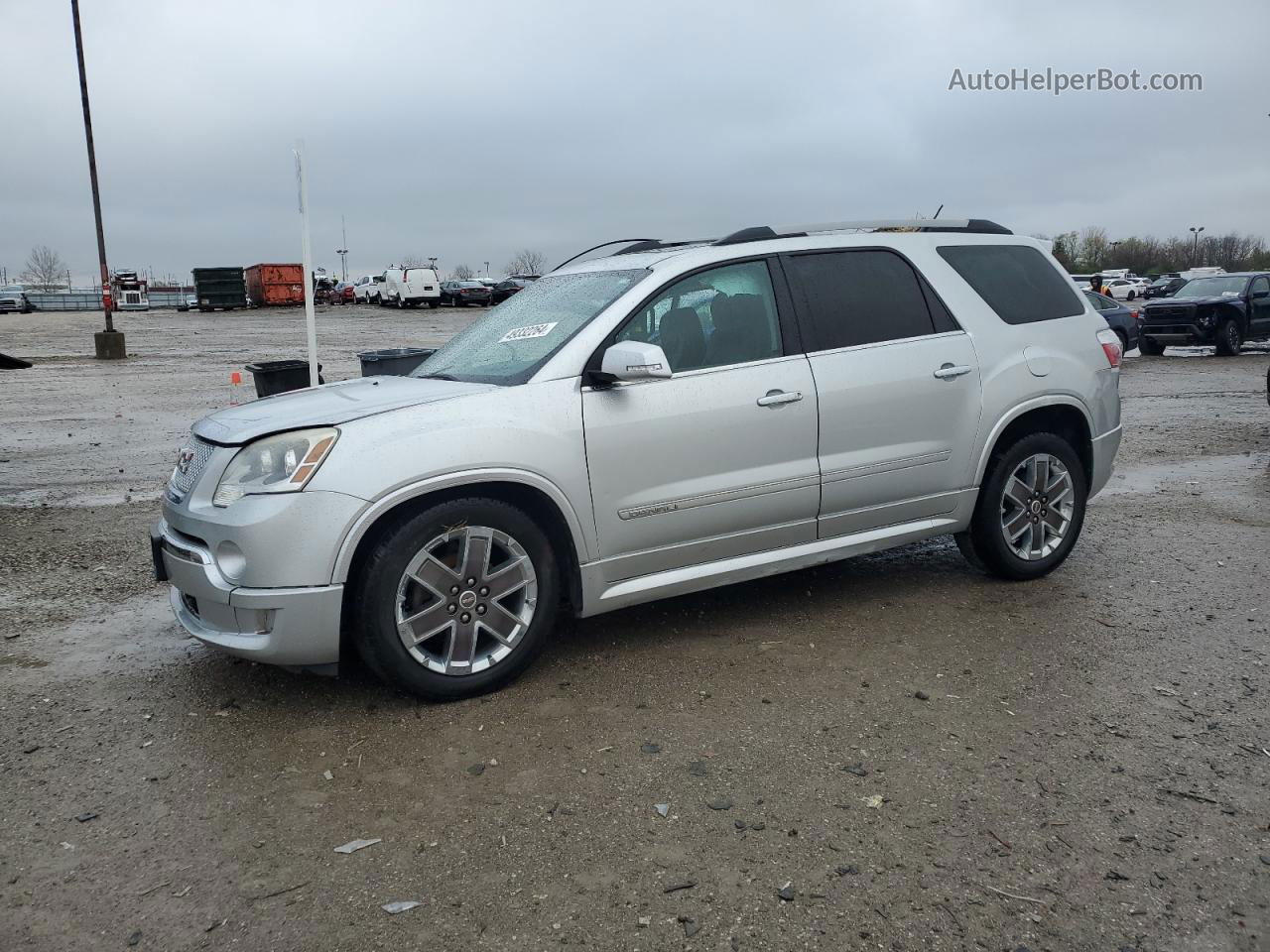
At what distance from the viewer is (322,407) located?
177 inches

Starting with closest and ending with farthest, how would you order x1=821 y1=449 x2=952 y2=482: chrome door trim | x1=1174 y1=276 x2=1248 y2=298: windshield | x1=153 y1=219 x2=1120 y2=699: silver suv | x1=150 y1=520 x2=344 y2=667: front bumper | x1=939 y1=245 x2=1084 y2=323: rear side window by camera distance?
x1=150 y1=520 x2=344 y2=667: front bumper
x1=153 y1=219 x2=1120 y2=699: silver suv
x1=821 y1=449 x2=952 y2=482: chrome door trim
x1=939 y1=245 x2=1084 y2=323: rear side window
x1=1174 y1=276 x2=1248 y2=298: windshield

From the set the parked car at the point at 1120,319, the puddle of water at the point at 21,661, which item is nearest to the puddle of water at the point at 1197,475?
the puddle of water at the point at 21,661

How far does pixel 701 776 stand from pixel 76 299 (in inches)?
4224

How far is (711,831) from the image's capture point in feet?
11.0

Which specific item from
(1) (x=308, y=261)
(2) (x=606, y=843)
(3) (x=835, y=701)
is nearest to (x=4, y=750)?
(2) (x=606, y=843)

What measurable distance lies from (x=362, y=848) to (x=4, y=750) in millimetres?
1654

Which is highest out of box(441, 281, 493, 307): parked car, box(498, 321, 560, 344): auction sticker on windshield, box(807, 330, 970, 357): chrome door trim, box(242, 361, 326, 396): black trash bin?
box(441, 281, 493, 307): parked car

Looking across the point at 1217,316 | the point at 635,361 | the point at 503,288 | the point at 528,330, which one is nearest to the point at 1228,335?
the point at 1217,316

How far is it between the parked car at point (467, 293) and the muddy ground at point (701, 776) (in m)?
49.9

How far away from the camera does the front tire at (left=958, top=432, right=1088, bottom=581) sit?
5680 mm

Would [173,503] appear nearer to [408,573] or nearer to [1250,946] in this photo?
[408,573]

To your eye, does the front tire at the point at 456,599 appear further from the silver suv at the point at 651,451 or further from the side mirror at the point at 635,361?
the side mirror at the point at 635,361

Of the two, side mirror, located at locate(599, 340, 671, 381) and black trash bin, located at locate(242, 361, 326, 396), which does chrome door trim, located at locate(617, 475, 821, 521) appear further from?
black trash bin, located at locate(242, 361, 326, 396)

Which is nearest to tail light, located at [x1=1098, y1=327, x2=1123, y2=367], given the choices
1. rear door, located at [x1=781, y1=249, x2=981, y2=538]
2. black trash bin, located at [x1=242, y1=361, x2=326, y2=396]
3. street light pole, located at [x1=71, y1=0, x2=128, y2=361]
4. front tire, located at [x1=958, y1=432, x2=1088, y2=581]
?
front tire, located at [x1=958, y1=432, x2=1088, y2=581]
